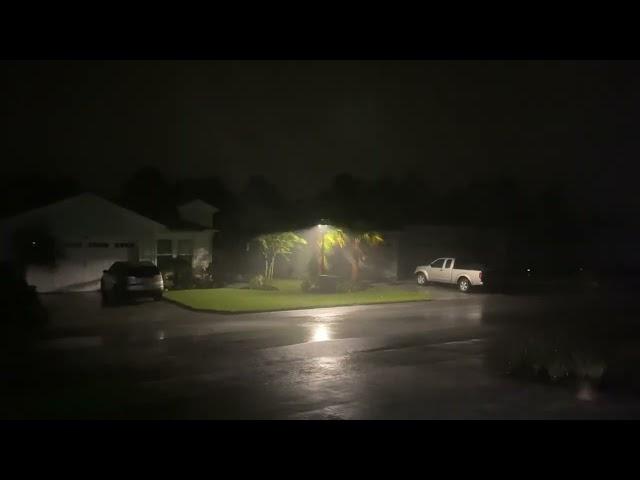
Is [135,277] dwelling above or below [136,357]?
above

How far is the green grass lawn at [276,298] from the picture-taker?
20719mm

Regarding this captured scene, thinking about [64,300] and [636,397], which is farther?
[64,300]

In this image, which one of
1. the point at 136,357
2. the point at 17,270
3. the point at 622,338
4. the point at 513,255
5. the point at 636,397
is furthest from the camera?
the point at 513,255

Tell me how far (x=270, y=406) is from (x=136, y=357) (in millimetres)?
4904

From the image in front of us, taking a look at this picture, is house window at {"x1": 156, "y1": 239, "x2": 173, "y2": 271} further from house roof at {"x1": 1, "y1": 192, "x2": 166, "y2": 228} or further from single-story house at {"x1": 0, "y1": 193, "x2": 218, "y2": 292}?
house roof at {"x1": 1, "y1": 192, "x2": 166, "y2": 228}

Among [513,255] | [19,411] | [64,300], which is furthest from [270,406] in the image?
[513,255]

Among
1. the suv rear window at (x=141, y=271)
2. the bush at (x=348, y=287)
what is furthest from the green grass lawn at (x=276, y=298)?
the suv rear window at (x=141, y=271)

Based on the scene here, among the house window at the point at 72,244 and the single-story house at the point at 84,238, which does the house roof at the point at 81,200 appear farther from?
the house window at the point at 72,244

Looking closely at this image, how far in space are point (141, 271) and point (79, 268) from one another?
538 centimetres

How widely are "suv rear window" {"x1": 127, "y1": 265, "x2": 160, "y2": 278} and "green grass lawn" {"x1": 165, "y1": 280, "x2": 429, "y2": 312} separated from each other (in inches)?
51.2

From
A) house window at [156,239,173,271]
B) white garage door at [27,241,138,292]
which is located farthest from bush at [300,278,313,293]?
white garage door at [27,241,138,292]

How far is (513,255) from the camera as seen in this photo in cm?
4097

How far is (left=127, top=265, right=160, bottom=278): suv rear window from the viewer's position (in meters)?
22.1

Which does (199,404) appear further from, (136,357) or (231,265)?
(231,265)
